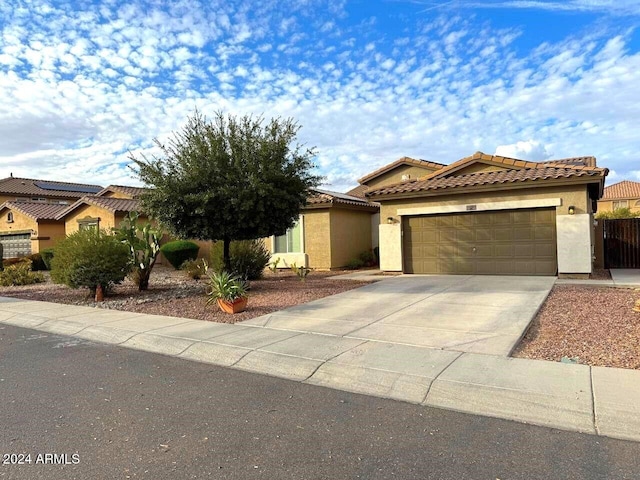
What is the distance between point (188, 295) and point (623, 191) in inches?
2464

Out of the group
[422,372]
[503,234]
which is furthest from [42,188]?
[422,372]

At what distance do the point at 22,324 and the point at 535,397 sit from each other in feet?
33.1

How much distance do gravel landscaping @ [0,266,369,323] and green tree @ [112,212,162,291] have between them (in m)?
0.60

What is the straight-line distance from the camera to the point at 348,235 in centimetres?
2102

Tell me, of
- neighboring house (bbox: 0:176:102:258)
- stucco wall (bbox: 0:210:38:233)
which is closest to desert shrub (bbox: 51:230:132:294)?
neighboring house (bbox: 0:176:102:258)

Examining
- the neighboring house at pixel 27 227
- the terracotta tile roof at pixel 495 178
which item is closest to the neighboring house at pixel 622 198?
the terracotta tile roof at pixel 495 178

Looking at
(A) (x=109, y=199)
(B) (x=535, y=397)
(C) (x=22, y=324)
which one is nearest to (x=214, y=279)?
(C) (x=22, y=324)

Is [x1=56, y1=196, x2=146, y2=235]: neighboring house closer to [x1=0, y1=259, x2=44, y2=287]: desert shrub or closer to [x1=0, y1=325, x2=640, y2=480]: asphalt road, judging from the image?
[x1=0, y1=259, x2=44, y2=287]: desert shrub

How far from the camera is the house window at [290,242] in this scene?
20516 mm

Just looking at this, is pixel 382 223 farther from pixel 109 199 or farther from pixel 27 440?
pixel 109 199

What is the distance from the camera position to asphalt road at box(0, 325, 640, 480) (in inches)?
140

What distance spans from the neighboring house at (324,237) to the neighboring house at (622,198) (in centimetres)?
4673

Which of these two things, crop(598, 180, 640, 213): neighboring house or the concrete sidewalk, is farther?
crop(598, 180, 640, 213): neighboring house

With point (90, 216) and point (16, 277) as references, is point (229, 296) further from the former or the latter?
point (90, 216)
